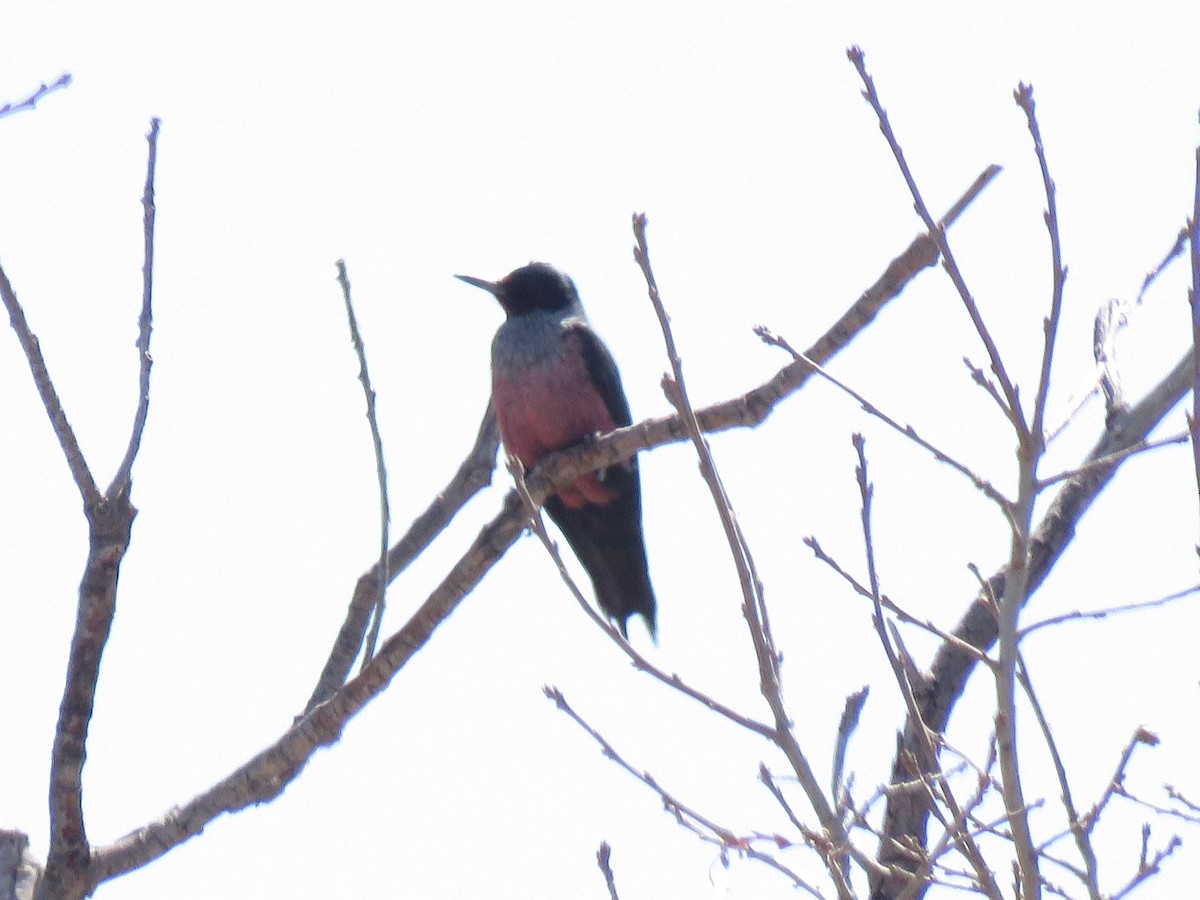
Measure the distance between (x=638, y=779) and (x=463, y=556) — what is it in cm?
150

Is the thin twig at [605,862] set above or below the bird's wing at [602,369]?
below

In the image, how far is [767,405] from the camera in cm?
420

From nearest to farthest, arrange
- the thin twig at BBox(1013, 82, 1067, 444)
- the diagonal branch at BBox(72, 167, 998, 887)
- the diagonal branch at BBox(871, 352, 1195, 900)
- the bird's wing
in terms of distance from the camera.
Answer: the thin twig at BBox(1013, 82, 1067, 444)
the diagonal branch at BBox(72, 167, 998, 887)
the diagonal branch at BBox(871, 352, 1195, 900)
the bird's wing

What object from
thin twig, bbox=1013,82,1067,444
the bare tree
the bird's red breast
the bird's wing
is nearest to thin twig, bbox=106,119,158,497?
the bare tree

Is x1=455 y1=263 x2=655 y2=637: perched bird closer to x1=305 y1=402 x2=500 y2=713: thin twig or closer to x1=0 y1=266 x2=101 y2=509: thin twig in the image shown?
x1=305 y1=402 x2=500 y2=713: thin twig

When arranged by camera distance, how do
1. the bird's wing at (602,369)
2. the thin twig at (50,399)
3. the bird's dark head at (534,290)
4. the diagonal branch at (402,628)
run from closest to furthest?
the thin twig at (50,399)
the diagonal branch at (402,628)
the bird's wing at (602,369)
the bird's dark head at (534,290)

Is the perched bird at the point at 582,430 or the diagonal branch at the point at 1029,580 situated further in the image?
the perched bird at the point at 582,430

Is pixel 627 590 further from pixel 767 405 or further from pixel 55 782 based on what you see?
pixel 55 782

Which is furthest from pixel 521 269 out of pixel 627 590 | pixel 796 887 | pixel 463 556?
pixel 796 887

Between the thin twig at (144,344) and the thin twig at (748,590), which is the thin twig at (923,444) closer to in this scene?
the thin twig at (748,590)

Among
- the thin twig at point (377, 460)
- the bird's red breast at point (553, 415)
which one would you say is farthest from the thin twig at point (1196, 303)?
the bird's red breast at point (553, 415)

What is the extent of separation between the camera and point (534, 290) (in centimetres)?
818

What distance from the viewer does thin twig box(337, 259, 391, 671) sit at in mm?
3975

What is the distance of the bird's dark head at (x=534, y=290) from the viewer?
8148mm
